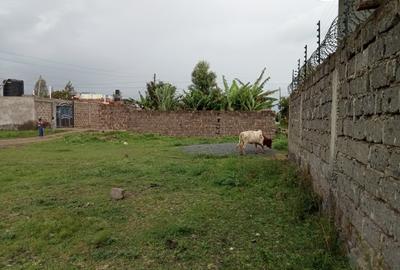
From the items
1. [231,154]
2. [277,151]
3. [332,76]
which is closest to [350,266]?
[332,76]

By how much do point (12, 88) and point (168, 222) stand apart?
32714 mm

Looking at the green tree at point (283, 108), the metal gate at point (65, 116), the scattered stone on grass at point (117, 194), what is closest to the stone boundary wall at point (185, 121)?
the green tree at point (283, 108)

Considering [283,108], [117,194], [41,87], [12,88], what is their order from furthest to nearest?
[41,87], [12,88], [283,108], [117,194]

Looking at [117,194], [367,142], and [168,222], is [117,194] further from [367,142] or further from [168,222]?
[367,142]

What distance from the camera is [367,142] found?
3.57 metres

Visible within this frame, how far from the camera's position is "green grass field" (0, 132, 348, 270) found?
4.47 m

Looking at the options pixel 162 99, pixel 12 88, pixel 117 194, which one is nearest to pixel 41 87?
pixel 12 88

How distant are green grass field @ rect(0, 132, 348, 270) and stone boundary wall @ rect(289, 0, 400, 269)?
1.70ft

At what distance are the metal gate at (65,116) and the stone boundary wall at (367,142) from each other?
32.1 metres

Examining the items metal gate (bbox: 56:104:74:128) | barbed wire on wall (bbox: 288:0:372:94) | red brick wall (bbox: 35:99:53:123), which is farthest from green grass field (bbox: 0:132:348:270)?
metal gate (bbox: 56:104:74:128)

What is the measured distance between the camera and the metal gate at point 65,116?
34.8 meters

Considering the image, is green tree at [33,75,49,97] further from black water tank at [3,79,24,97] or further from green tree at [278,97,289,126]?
green tree at [278,97,289,126]

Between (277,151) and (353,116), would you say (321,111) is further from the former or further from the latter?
(277,151)

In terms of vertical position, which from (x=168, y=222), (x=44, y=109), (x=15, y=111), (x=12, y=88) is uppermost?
(x=12, y=88)
